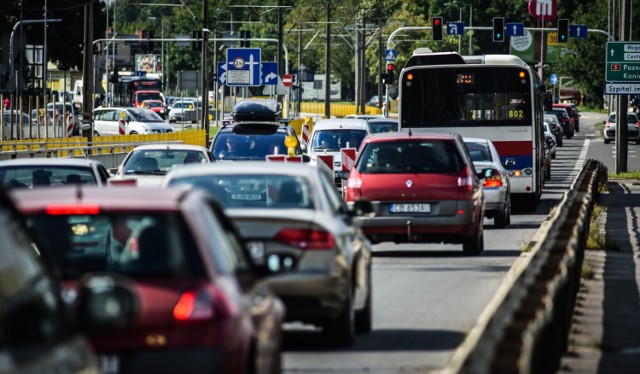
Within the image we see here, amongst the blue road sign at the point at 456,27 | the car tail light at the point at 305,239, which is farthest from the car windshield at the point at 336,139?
the blue road sign at the point at 456,27

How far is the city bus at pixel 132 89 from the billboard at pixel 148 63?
5170 centimetres

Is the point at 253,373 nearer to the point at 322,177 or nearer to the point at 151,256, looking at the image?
the point at 151,256

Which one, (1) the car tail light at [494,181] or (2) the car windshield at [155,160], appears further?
(1) the car tail light at [494,181]

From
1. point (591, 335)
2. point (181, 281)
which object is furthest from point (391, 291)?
point (181, 281)

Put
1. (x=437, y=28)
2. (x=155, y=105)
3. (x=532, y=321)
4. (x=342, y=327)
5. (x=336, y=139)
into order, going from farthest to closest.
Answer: (x=155, y=105) < (x=437, y=28) < (x=336, y=139) < (x=342, y=327) < (x=532, y=321)

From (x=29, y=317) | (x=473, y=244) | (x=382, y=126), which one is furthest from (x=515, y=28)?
(x=29, y=317)

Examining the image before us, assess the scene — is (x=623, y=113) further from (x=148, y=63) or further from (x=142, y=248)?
(x=148, y=63)

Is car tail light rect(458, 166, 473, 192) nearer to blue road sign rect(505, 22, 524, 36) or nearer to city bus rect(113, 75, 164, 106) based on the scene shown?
blue road sign rect(505, 22, 524, 36)

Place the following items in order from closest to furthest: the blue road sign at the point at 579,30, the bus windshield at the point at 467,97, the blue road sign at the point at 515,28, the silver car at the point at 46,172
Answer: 1. the silver car at the point at 46,172
2. the bus windshield at the point at 467,97
3. the blue road sign at the point at 579,30
4. the blue road sign at the point at 515,28

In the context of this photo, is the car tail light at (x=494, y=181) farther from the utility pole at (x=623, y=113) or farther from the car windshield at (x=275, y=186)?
the utility pole at (x=623, y=113)

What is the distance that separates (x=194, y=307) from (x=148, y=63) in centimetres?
18585

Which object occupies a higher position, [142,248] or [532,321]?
[142,248]

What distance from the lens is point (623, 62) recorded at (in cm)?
Answer: 4588

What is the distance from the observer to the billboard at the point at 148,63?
187 meters
